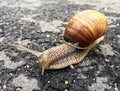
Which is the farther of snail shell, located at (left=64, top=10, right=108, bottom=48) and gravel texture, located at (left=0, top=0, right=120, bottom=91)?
snail shell, located at (left=64, top=10, right=108, bottom=48)

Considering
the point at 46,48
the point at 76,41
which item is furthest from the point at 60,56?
the point at 46,48

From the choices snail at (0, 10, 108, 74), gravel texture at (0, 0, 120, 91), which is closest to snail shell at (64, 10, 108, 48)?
snail at (0, 10, 108, 74)

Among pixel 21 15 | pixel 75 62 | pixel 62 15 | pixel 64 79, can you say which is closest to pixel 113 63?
pixel 75 62

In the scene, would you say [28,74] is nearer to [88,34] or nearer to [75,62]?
[75,62]

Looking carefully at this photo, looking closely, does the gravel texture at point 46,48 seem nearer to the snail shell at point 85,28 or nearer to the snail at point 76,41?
the snail at point 76,41

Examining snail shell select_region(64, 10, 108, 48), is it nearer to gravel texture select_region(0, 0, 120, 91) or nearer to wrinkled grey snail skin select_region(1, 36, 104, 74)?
wrinkled grey snail skin select_region(1, 36, 104, 74)

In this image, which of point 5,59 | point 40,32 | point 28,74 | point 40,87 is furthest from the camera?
point 40,32

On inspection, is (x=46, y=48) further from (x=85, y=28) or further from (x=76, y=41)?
(x=85, y=28)

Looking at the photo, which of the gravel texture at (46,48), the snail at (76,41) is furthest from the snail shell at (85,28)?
the gravel texture at (46,48)
